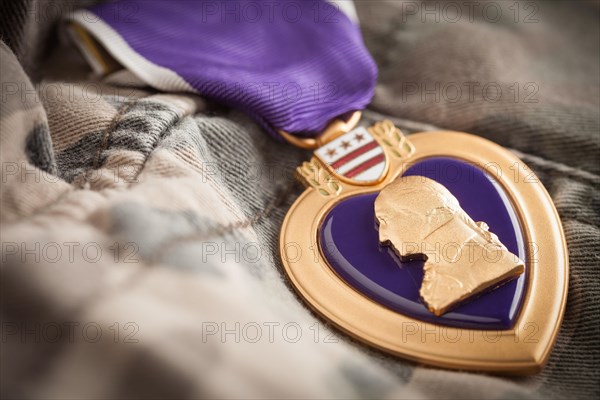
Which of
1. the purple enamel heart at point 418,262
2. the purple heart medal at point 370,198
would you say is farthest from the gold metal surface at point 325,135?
the purple enamel heart at point 418,262

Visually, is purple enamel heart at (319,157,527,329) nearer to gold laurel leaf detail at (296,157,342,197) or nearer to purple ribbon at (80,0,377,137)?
gold laurel leaf detail at (296,157,342,197)

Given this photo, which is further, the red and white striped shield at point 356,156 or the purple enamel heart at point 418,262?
the red and white striped shield at point 356,156

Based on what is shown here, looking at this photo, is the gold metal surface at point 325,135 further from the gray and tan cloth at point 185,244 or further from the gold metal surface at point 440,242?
the gold metal surface at point 440,242

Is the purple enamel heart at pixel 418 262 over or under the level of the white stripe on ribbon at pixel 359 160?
under

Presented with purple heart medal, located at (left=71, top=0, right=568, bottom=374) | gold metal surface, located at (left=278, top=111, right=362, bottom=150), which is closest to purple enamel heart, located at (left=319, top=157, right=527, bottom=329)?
purple heart medal, located at (left=71, top=0, right=568, bottom=374)

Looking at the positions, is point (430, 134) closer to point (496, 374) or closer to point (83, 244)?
point (496, 374)

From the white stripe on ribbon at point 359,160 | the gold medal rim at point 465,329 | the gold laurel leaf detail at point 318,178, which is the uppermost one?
the white stripe on ribbon at point 359,160

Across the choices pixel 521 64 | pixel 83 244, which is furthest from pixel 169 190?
pixel 521 64
